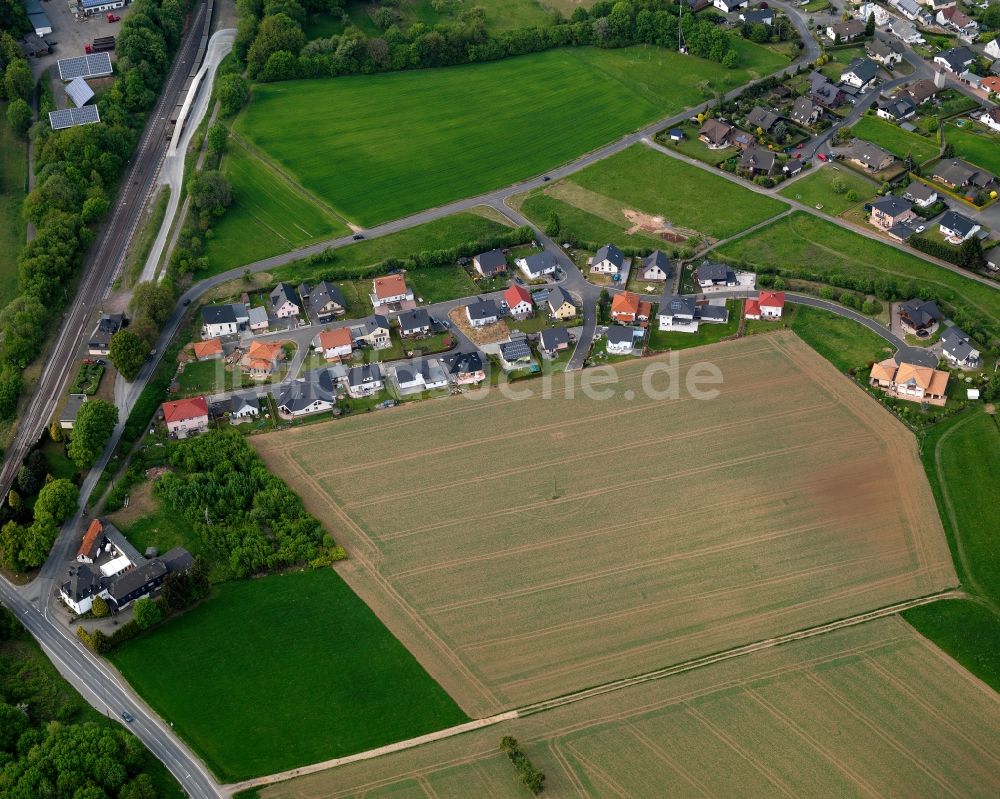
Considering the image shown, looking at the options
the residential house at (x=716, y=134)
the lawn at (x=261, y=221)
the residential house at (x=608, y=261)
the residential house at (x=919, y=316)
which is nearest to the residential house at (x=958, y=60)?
A: the residential house at (x=716, y=134)

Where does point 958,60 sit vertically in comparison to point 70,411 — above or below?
above

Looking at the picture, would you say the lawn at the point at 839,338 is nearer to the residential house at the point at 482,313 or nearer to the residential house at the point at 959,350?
the residential house at the point at 959,350

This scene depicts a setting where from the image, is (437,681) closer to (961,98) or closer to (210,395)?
(210,395)

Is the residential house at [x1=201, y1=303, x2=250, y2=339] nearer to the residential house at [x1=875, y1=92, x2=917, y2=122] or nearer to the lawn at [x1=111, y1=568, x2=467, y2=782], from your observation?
the lawn at [x1=111, y1=568, x2=467, y2=782]

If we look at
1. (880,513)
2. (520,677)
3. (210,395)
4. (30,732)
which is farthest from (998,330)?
(30,732)

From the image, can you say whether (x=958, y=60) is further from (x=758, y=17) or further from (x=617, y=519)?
(x=617, y=519)

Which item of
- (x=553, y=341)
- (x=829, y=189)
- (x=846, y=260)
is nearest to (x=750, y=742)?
(x=553, y=341)
